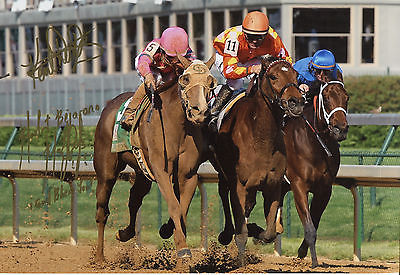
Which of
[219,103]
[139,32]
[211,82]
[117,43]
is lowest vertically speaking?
[117,43]

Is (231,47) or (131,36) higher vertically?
(231,47)

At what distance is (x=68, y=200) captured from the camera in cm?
1310

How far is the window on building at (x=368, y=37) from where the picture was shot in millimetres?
20297

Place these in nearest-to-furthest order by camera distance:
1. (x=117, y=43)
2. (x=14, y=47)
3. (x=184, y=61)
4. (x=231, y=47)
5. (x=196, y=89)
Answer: (x=196, y=89), (x=184, y=61), (x=231, y=47), (x=117, y=43), (x=14, y=47)

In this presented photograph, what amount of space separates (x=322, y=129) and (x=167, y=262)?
4.84 feet

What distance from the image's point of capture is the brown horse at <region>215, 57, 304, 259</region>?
6930mm

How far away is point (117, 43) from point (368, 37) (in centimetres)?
505

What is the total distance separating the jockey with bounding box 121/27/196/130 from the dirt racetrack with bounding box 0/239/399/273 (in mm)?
1053

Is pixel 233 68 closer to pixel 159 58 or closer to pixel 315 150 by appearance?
pixel 159 58

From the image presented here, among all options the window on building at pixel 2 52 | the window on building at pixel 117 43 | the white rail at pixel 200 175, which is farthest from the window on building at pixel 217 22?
the white rail at pixel 200 175

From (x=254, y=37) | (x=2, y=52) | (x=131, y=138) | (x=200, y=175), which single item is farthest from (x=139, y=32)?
(x=254, y=37)

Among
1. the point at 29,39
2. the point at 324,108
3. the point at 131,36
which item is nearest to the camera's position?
the point at 324,108

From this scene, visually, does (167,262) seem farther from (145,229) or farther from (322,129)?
(145,229)

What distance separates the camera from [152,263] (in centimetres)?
784
